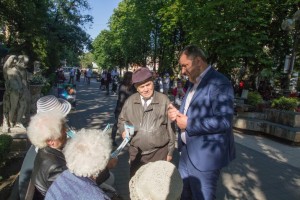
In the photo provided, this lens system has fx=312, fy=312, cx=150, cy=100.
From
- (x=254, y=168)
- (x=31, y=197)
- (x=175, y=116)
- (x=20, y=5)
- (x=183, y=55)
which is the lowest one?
(x=254, y=168)

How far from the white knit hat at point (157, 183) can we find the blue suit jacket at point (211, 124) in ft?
3.74

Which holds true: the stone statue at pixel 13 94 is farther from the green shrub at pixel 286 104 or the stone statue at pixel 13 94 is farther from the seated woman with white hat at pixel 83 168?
the green shrub at pixel 286 104

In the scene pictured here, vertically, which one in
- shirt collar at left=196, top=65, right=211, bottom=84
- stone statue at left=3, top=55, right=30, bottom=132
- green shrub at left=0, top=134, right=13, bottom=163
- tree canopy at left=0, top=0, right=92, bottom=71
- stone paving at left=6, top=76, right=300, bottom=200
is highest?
tree canopy at left=0, top=0, right=92, bottom=71

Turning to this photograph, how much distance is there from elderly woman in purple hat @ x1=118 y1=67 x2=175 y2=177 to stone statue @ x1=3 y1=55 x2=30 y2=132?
4.42 m

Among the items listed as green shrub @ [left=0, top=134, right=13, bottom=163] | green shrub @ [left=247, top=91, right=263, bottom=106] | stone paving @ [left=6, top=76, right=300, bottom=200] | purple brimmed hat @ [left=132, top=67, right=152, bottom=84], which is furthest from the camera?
green shrub @ [left=247, top=91, right=263, bottom=106]

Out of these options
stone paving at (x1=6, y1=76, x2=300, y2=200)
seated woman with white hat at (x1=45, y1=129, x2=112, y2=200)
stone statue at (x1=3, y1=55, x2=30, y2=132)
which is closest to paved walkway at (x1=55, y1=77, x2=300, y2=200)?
stone paving at (x1=6, y1=76, x2=300, y2=200)

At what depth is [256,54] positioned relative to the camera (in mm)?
18125

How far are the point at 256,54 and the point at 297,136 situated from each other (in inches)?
407

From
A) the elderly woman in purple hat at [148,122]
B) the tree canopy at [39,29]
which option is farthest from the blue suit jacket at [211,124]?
the tree canopy at [39,29]

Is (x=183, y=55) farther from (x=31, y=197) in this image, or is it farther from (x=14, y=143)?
(x=14, y=143)

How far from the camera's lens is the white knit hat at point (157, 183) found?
1621 mm

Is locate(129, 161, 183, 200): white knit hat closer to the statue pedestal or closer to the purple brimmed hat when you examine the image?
the purple brimmed hat

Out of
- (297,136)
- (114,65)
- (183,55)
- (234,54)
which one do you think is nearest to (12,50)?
(234,54)

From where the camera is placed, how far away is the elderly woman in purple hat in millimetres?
3594
